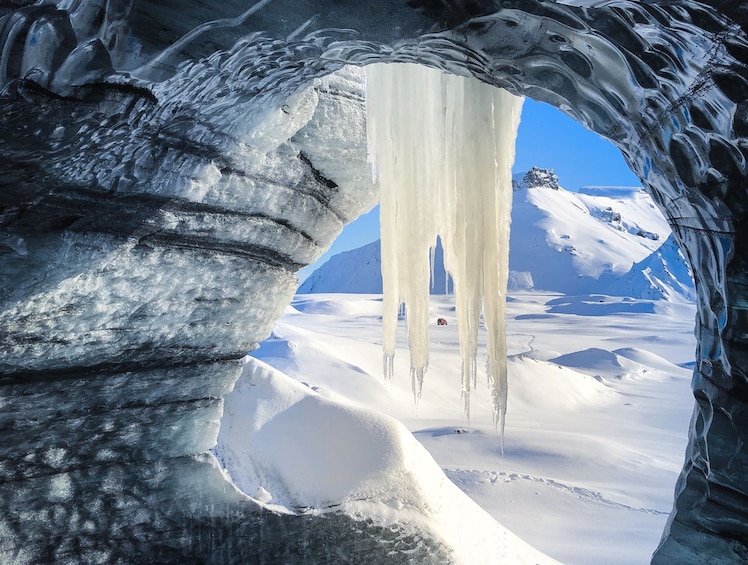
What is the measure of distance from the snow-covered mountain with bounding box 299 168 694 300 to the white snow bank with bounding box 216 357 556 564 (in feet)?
137

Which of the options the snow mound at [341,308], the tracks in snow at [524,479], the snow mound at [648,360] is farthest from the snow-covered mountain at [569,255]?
the tracks in snow at [524,479]

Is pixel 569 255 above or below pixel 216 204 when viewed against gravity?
above

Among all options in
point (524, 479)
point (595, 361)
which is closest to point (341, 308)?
point (595, 361)

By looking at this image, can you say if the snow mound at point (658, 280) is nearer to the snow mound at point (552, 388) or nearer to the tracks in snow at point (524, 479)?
the snow mound at point (552, 388)

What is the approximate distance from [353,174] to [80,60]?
2.42 m

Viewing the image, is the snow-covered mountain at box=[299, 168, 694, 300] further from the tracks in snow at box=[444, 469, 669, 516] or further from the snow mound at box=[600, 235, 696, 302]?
the tracks in snow at box=[444, 469, 669, 516]

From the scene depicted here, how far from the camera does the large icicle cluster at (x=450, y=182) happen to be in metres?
3.31

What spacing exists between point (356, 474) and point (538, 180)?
7481 centimetres

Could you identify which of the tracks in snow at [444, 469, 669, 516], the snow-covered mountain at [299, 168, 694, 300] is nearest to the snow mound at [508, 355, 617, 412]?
the tracks in snow at [444, 469, 669, 516]

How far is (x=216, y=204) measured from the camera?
3.04 meters

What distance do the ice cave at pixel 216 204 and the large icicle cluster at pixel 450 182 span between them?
257 mm

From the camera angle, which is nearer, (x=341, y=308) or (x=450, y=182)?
(x=450, y=182)

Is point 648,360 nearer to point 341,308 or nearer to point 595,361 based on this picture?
point 595,361

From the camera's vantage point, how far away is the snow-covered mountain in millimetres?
47156
